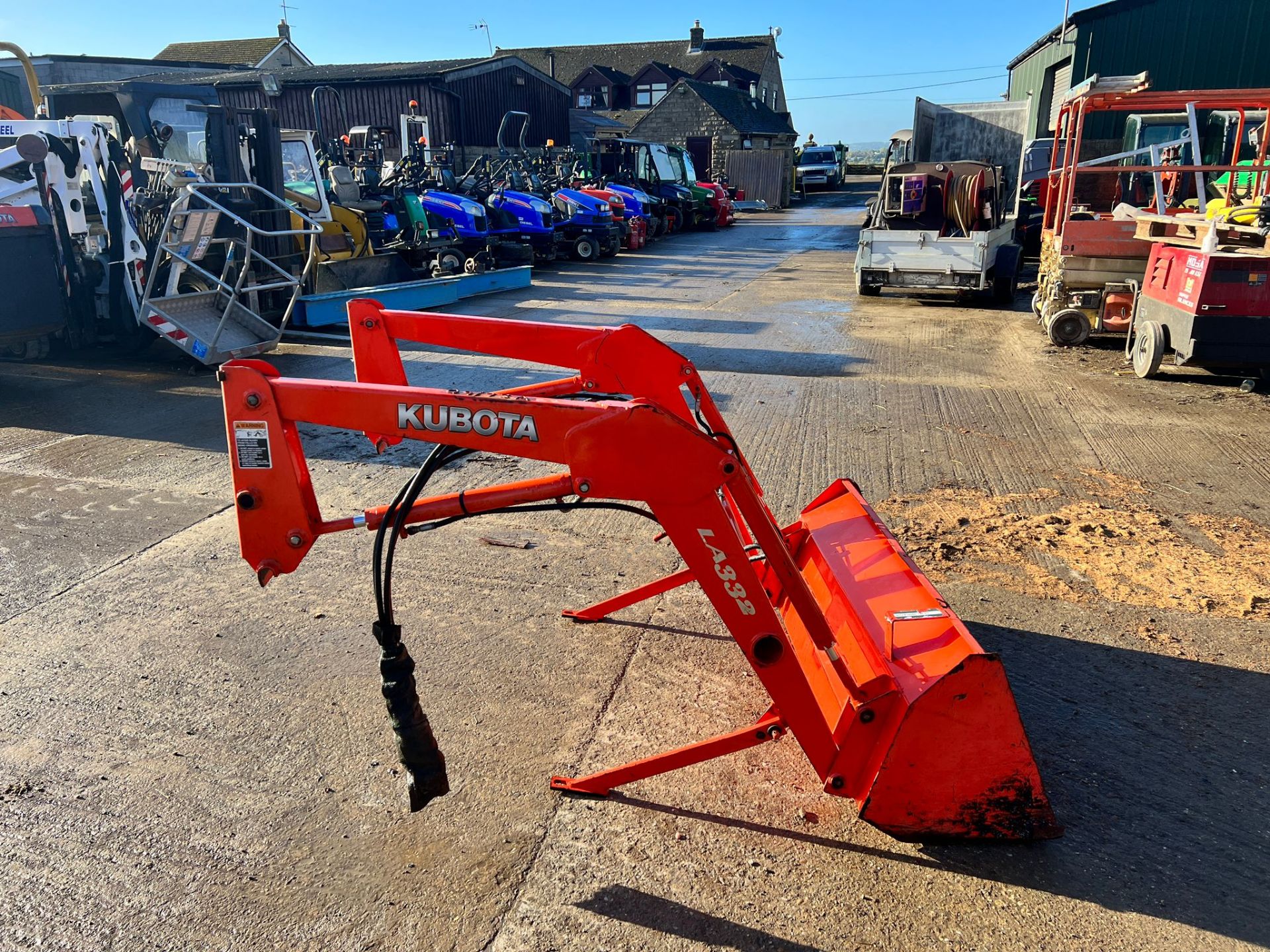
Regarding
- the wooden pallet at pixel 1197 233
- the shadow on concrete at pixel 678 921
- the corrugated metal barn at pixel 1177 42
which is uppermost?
the corrugated metal barn at pixel 1177 42

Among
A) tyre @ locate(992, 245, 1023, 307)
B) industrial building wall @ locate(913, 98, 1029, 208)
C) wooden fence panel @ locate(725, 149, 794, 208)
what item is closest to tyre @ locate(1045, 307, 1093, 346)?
tyre @ locate(992, 245, 1023, 307)

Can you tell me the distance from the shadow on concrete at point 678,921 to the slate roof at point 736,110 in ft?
136

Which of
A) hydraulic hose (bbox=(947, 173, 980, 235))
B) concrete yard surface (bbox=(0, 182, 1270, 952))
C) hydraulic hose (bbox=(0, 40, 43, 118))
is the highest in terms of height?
hydraulic hose (bbox=(0, 40, 43, 118))

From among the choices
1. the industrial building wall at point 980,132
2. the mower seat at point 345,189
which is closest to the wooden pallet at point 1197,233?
the mower seat at point 345,189

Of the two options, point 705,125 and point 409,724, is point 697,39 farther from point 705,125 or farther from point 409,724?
point 409,724

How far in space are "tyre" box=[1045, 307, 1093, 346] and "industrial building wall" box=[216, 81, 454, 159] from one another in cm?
2070

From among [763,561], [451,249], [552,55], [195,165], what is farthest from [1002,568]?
[552,55]

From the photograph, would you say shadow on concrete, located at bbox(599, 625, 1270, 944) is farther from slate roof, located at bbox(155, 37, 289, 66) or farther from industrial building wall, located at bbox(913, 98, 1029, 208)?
slate roof, located at bbox(155, 37, 289, 66)

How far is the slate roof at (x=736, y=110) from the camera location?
40.6m

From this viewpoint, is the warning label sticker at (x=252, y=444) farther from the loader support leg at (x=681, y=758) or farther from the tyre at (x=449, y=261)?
the tyre at (x=449, y=261)

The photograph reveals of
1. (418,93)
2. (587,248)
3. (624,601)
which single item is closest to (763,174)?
(418,93)

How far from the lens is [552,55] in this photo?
52031 mm

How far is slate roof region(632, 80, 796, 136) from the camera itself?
40.6 meters

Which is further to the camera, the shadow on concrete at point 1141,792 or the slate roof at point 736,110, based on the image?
the slate roof at point 736,110
